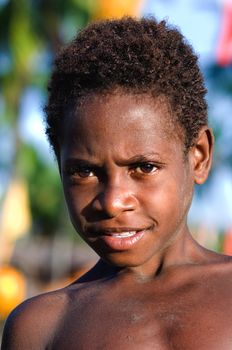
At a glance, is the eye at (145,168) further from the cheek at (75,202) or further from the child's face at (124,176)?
the cheek at (75,202)

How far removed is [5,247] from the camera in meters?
15.6

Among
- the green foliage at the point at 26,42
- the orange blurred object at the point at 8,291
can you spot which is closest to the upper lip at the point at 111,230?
the orange blurred object at the point at 8,291

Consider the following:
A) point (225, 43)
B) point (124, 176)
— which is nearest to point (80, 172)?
point (124, 176)

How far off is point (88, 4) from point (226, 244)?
393 inches

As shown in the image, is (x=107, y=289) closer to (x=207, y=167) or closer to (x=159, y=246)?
(x=159, y=246)

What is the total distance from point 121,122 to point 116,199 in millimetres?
204

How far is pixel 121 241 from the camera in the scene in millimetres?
2432

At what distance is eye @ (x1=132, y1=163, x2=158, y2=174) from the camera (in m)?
2.41

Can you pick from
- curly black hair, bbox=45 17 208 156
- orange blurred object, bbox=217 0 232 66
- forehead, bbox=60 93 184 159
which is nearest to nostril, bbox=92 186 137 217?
forehead, bbox=60 93 184 159

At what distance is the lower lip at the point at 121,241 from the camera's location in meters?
2.43

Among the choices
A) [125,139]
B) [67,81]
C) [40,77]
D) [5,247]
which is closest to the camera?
[125,139]

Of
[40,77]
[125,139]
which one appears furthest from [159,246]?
[40,77]

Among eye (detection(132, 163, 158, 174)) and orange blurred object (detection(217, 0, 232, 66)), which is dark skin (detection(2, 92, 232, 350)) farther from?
orange blurred object (detection(217, 0, 232, 66))

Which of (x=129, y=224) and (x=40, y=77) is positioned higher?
(x=40, y=77)
